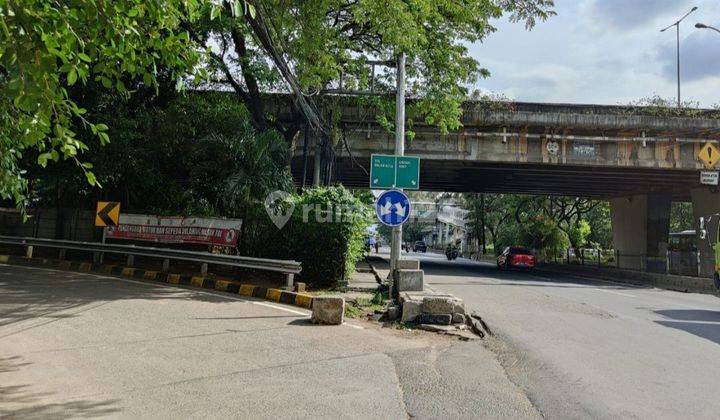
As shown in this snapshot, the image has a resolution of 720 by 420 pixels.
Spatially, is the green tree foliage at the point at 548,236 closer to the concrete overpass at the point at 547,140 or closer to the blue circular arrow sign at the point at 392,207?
the concrete overpass at the point at 547,140

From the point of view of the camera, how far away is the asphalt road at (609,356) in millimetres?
5113

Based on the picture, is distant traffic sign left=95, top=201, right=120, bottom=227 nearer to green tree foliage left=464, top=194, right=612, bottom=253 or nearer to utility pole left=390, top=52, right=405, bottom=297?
utility pole left=390, top=52, right=405, bottom=297

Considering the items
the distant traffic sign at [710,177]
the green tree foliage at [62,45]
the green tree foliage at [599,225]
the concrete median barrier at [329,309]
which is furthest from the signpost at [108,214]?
the green tree foliage at [599,225]

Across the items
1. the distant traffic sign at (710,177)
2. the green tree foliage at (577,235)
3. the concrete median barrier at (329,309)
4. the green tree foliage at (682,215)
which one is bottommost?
the concrete median barrier at (329,309)

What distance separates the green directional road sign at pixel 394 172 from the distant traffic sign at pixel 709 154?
56.1 feet

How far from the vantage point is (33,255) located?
743 inches

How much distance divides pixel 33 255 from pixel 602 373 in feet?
61.6

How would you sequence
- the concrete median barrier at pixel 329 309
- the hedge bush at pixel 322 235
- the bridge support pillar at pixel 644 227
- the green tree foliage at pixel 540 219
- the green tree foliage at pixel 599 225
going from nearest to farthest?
the concrete median barrier at pixel 329 309 → the hedge bush at pixel 322 235 → the bridge support pillar at pixel 644 227 → the green tree foliage at pixel 540 219 → the green tree foliage at pixel 599 225

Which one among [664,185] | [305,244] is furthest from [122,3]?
[664,185]

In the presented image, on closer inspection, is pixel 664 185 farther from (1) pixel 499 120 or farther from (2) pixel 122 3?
(2) pixel 122 3

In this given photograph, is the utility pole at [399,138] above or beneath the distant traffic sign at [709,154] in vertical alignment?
beneath

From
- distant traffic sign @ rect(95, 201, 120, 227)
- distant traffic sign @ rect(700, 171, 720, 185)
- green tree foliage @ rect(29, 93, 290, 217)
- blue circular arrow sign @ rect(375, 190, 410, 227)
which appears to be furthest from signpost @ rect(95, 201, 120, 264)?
distant traffic sign @ rect(700, 171, 720, 185)

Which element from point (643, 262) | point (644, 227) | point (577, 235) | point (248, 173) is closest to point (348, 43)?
point (248, 173)

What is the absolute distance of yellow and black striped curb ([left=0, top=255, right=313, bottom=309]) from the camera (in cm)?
1121
